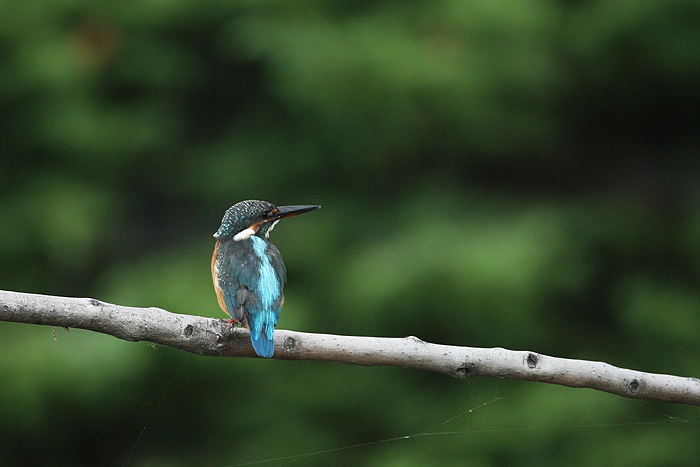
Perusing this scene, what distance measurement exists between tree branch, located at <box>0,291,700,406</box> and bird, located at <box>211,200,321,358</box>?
78 millimetres

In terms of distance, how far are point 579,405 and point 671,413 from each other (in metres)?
0.60

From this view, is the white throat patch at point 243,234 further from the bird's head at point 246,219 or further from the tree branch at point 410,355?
the tree branch at point 410,355

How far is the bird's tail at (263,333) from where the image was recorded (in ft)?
5.68

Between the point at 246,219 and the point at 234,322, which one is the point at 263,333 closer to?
the point at 234,322

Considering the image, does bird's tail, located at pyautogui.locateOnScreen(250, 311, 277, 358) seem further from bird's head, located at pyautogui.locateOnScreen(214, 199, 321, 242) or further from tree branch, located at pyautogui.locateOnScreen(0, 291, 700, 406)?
bird's head, located at pyautogui.locateOnScreen(214, 199, 321, 242)

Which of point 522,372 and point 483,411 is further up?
point 522,372

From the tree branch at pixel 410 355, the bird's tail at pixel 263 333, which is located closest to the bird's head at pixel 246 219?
the bird's tail at pixel 263 333

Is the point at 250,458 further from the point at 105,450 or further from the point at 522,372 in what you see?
the point at 522,372

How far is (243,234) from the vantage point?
7.45ft

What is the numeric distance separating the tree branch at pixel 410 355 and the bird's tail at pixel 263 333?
18mm

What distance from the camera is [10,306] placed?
5.08 ft

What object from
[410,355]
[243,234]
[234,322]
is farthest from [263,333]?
[243,234]

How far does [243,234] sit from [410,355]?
71cm

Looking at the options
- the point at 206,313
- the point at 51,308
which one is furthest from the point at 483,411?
the point at 51,308
